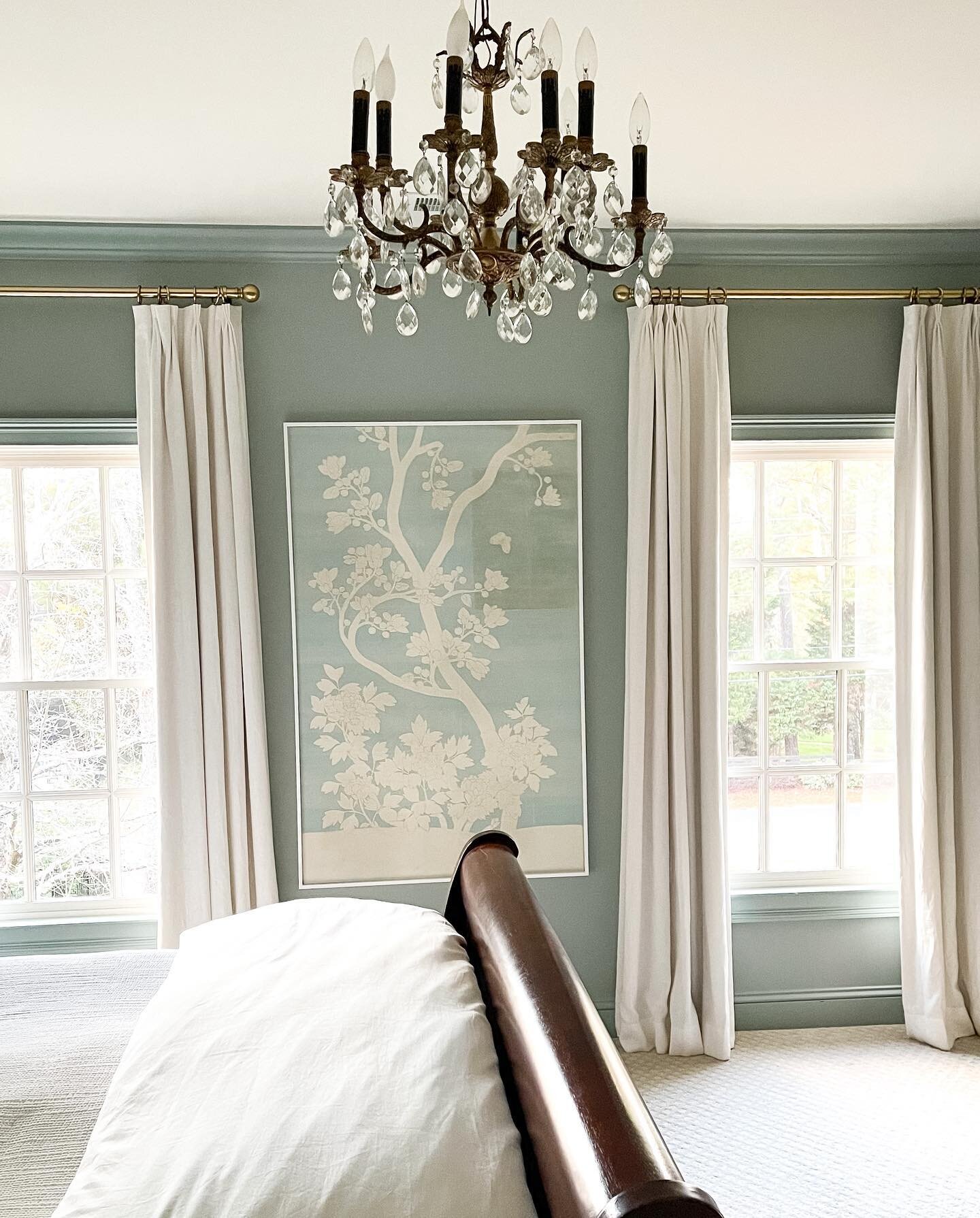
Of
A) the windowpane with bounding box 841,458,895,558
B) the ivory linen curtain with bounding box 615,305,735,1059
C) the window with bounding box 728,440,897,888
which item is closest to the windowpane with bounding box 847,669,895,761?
the window with bounding box 728,440,897,888

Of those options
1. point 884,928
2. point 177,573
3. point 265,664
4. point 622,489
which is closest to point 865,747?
point 884,928

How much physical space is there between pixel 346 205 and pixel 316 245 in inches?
82.9

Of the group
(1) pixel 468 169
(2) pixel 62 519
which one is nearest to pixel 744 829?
(2) pixel 62 519

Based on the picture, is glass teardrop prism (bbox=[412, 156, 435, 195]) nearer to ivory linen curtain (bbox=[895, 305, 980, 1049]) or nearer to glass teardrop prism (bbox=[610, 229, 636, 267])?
glass teardrop prism (bbox=[610, 229, 636, 267])

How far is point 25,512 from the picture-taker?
328cm

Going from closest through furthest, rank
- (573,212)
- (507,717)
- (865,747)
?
(573,212) → (507,717) → (865,747)

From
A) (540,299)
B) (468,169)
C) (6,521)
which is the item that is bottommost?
(6,521)

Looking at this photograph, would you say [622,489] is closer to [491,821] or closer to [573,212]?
[491,821]

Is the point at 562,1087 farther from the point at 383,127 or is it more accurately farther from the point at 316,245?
the point at 316,245

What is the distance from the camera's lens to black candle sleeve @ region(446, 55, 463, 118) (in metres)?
1.22

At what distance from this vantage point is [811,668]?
11.7 feet

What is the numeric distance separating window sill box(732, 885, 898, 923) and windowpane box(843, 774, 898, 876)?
0.12 m

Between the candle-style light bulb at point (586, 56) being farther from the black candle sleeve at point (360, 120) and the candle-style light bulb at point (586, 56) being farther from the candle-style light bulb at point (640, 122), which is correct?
the black candle sleeve at point (360, 120)

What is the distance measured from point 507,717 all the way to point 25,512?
1.80 meters
